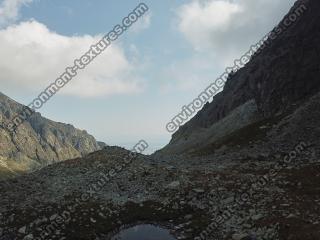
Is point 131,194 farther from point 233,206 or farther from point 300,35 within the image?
point 300,35

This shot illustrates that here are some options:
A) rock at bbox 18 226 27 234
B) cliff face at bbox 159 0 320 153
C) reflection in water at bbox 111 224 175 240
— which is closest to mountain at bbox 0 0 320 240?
rock at bbox 18 226 27 234

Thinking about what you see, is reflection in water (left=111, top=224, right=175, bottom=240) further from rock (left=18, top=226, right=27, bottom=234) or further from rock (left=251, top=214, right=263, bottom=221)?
rock (left=18, top=226, right=27, bottom=234)

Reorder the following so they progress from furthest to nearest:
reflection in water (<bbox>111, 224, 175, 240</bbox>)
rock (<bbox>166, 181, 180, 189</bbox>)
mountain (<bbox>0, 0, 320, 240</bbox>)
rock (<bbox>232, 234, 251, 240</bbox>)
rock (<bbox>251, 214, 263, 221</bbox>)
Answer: rock (<bbox>166, 181, 180, 189</bbox>)
mountain (<bbox>0, 0, 320, 240</bbox>)
rock (<bbox>251, 214, 263, 221</bbox>)
reflection in water (<bbox>111, 224, 175, 240</bbox>)
rock (<bbox>232, 234, 251, 240</bbox>)

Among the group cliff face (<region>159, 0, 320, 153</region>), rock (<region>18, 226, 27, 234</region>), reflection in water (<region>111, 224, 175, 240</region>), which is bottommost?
reflection in water (<region>111, 224, 175, 240</region>)

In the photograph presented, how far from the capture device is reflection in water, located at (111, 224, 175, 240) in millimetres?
30359

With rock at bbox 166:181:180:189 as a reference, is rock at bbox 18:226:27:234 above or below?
above

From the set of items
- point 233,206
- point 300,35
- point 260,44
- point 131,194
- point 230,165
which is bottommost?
point 233,206

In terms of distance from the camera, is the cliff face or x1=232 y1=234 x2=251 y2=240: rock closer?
x1=232 y1=234 x2=251 y2=240: rock

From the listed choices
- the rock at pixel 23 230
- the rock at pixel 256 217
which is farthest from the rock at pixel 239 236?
the rock at pixel 23 230

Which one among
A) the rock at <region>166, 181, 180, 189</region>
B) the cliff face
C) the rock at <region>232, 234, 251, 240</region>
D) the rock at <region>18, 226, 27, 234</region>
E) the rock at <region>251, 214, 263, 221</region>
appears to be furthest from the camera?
the cliff face

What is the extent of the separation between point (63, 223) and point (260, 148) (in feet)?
105

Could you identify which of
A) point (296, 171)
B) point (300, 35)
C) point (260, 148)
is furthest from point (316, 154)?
point (300, 35)

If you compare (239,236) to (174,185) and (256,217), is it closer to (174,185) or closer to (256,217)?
(256,217)

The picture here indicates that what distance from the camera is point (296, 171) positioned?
41.2 metres
